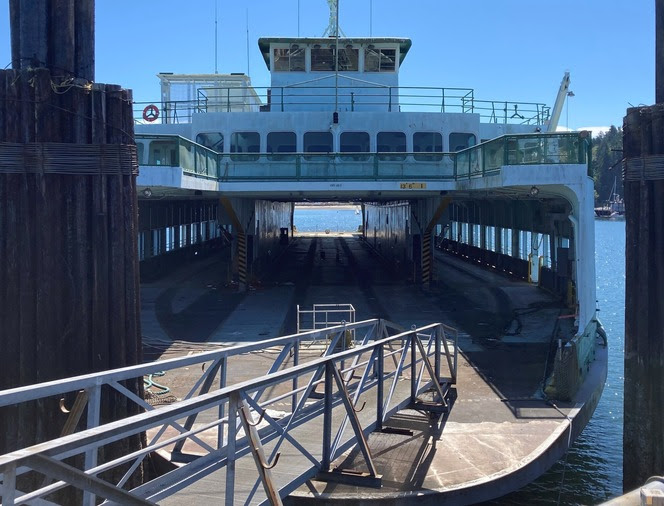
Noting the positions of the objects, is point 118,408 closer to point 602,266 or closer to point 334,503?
point 334,503

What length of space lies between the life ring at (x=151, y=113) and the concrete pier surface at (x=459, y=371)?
22.4 feet

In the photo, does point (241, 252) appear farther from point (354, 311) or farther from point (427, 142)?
point (354, 311)

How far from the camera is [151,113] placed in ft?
91.8

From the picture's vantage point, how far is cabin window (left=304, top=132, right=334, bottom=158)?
2581 cm

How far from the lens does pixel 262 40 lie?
28.9m

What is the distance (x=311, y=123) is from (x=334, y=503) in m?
19.4

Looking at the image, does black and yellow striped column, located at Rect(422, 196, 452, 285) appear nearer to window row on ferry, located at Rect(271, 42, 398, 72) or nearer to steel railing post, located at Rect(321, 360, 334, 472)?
window row on ferry, located at Rect(271, 42, 398, 72)

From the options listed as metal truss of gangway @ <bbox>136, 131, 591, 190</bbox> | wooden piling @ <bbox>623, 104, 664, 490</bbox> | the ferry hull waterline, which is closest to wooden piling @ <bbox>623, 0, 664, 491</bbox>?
wooden piling @ <bbox>623, 104, 664, 490</bbox>

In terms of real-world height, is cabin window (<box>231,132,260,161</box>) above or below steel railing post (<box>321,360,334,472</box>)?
Result: above

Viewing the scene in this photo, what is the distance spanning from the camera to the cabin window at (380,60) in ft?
98.0

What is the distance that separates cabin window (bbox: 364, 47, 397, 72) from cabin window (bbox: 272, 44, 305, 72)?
2.79 metres

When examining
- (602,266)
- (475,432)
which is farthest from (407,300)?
(602,266)

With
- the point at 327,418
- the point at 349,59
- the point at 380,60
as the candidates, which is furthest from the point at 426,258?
the point at 327,418

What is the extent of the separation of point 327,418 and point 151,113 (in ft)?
75.9
